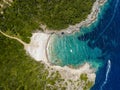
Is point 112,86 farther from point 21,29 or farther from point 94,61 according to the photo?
point 21,29

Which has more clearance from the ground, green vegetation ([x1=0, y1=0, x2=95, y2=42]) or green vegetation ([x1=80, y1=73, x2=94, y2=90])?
green vegetation ([x1=0, y1=0, x2=95, y2=42])

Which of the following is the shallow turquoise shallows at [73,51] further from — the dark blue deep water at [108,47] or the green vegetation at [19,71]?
the green vegetation at [19,71]

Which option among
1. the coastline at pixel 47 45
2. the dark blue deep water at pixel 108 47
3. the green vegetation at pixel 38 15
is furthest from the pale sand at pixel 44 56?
the dark blue deep water at pixel 108 47

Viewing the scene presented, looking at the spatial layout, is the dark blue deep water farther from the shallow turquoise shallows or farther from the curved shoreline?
the curved shoreline

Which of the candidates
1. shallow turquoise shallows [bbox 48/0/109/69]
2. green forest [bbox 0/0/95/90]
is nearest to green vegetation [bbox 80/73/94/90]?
green forest [bbox 0/0/95/90]

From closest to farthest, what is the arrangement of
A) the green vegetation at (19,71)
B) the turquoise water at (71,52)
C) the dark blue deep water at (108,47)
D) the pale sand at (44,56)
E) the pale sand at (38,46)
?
1. the green vegetation at (19,71)
2. the pale sand at (38,46)
3. the pale sand at (44,56)
4. the turquoise water at (71,52)
5. the dark blue deep water at (108,47)

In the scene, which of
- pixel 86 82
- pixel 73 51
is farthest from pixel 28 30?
pixel 86 82
